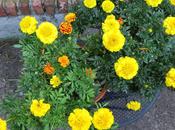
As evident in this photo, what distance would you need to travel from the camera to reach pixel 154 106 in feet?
9.44

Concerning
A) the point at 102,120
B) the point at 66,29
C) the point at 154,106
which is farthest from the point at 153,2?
the point at 154,106

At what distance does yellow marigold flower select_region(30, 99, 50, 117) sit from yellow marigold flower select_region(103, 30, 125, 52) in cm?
42

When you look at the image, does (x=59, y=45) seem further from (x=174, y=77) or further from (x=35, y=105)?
(x=174, y=77)

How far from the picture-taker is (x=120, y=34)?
6.69ft

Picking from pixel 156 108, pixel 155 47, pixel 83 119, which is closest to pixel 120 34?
pixel 155 47

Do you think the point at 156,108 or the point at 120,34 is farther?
the point at 156,108

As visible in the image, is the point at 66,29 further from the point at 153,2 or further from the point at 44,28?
the point at 153,2

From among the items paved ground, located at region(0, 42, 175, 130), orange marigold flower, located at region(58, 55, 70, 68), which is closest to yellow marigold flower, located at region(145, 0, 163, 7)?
orange marigold flower, located at region(58, 55, 70, 68)

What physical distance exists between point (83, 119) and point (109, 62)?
0.38m

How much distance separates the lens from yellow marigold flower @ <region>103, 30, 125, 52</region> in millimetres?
2006

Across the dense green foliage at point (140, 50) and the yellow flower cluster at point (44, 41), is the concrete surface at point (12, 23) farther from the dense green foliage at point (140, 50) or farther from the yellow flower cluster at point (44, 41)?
the yellow flower cluster at point (44, 41)

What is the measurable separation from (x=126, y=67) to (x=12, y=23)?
4.29ft

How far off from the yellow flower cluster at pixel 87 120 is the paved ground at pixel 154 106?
87 cm

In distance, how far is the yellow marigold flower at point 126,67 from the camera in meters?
1.98
